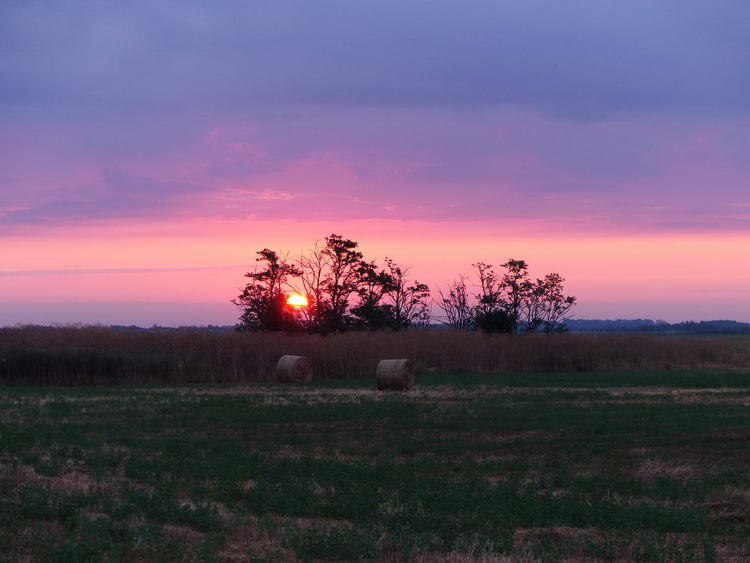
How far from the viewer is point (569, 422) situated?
20281 mm

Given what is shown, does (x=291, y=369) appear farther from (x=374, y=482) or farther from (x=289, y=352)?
(x=374, y=482)

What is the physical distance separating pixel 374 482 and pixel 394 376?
19518mm

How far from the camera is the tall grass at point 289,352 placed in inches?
1549

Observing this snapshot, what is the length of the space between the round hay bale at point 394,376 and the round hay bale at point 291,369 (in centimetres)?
684

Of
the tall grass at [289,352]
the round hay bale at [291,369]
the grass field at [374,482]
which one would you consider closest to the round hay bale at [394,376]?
the round hay bale at [291,369]

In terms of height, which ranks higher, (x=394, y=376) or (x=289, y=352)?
(x=289, y=352)

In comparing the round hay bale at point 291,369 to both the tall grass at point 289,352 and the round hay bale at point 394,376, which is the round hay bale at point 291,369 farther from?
the round hay bale at point 394,376

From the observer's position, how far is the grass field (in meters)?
8.97

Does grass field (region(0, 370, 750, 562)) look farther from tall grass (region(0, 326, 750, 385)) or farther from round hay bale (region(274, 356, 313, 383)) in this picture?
tall grass (region(0, 326, 750, 385))

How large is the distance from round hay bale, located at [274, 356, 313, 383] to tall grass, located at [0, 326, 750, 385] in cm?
304

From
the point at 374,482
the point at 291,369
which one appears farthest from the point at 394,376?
the point at 374,482

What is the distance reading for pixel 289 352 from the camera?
44.4 metres

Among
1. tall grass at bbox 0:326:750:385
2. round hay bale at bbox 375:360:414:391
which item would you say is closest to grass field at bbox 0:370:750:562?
round hay bale at bbox 375:360:414:391

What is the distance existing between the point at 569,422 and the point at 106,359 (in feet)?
81.2
